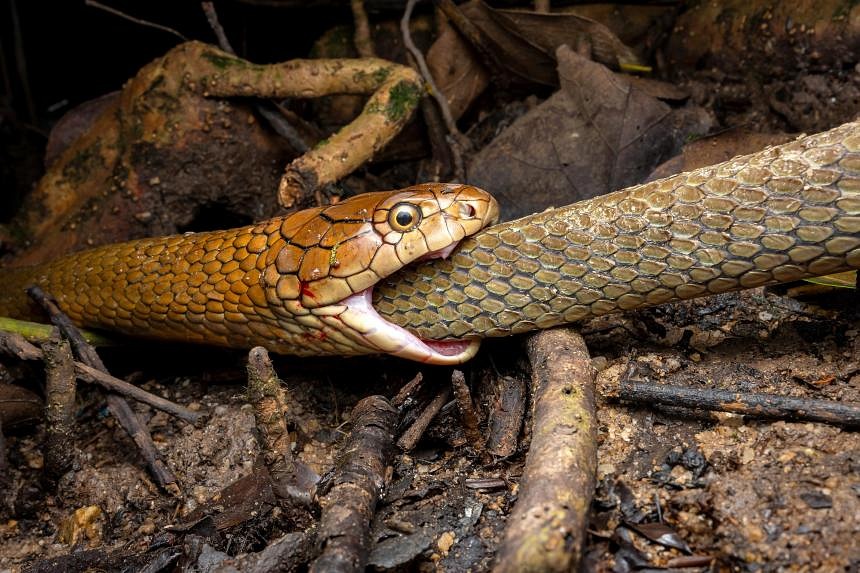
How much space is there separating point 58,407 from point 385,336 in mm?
1413

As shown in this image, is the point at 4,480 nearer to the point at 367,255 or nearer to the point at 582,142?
the point at 367,255

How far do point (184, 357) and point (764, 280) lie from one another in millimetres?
2966

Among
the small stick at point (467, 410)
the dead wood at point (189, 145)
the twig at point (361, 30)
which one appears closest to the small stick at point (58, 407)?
the small stick at point (467, 410)

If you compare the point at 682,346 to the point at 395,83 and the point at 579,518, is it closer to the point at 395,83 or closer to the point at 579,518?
the point at 579,518

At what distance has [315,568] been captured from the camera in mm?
2506

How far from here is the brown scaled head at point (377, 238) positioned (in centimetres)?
344

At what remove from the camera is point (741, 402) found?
2.95m

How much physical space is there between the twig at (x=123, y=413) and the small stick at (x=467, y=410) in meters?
1.28

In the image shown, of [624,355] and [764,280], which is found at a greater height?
[764,280]

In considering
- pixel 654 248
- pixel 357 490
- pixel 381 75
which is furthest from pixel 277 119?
pixel 357 490

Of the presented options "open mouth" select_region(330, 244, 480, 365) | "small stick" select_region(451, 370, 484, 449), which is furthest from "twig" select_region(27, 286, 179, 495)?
"small stick" select_region(451, 370, 484, 449)

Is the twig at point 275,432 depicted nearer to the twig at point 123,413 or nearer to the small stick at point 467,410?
the small stick at point 467,410

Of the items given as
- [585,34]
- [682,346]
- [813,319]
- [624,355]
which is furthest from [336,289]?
[585,34]

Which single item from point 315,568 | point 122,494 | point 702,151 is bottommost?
point 122,494
